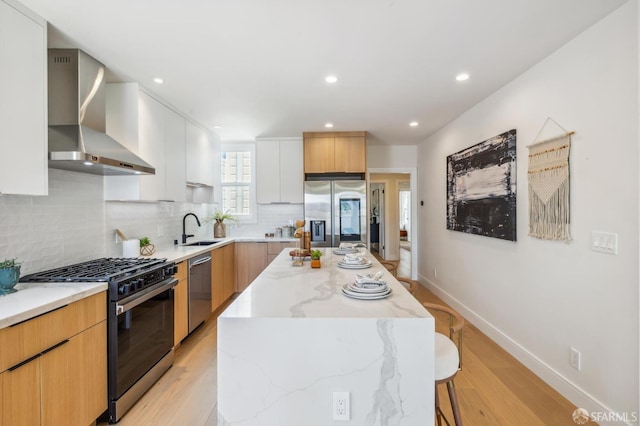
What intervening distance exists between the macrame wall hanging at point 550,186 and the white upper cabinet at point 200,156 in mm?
3633

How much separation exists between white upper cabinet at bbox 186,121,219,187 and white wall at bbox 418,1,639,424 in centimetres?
324

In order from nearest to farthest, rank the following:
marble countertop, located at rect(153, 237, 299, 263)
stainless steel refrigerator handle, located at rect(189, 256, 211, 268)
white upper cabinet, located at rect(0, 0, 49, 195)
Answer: white upper cabinet, located at rect(0, 0, 49, 195), marble countertop, located at rect(153, 237, 299, 263), stainless steel refrigerator handle, located at rect(189, 256, 211, 268)

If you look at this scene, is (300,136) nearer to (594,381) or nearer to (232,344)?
(232,344)

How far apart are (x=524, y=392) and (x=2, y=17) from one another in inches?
158

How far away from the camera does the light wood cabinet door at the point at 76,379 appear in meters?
1.48

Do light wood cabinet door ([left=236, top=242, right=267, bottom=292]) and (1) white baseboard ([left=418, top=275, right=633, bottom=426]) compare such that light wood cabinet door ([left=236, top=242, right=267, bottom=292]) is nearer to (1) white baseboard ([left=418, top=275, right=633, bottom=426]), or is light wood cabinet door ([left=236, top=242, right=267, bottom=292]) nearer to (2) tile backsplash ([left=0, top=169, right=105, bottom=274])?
(2) tile backsplash ([left=0, top=169, right=105, bottom=274])

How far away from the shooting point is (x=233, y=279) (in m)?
4.50

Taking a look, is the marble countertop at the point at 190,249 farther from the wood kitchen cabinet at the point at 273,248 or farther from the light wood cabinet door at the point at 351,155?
the light wood cabinet door at the point at 351,155

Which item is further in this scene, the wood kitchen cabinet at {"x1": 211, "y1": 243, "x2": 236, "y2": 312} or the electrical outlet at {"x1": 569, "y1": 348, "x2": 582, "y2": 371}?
the wood kitchen cabinet at {"x1": 211, "y1": 243, "x2": 236, "y2": 312}

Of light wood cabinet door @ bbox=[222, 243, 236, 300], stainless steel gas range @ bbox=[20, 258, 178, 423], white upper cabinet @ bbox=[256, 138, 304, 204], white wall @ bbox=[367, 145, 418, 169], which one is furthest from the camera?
white wall @ bbox=[367, 145, 418, 169]

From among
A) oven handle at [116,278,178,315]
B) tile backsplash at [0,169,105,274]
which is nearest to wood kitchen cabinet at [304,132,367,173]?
oven handle at [116,278,178,315]

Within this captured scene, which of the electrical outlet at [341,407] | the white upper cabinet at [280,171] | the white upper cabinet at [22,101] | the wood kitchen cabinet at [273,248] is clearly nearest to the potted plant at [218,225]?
the white upper cabinet at [280,171]

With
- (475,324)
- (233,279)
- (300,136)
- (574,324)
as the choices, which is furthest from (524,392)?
(300,136)

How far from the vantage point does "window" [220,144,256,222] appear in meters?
5.04
